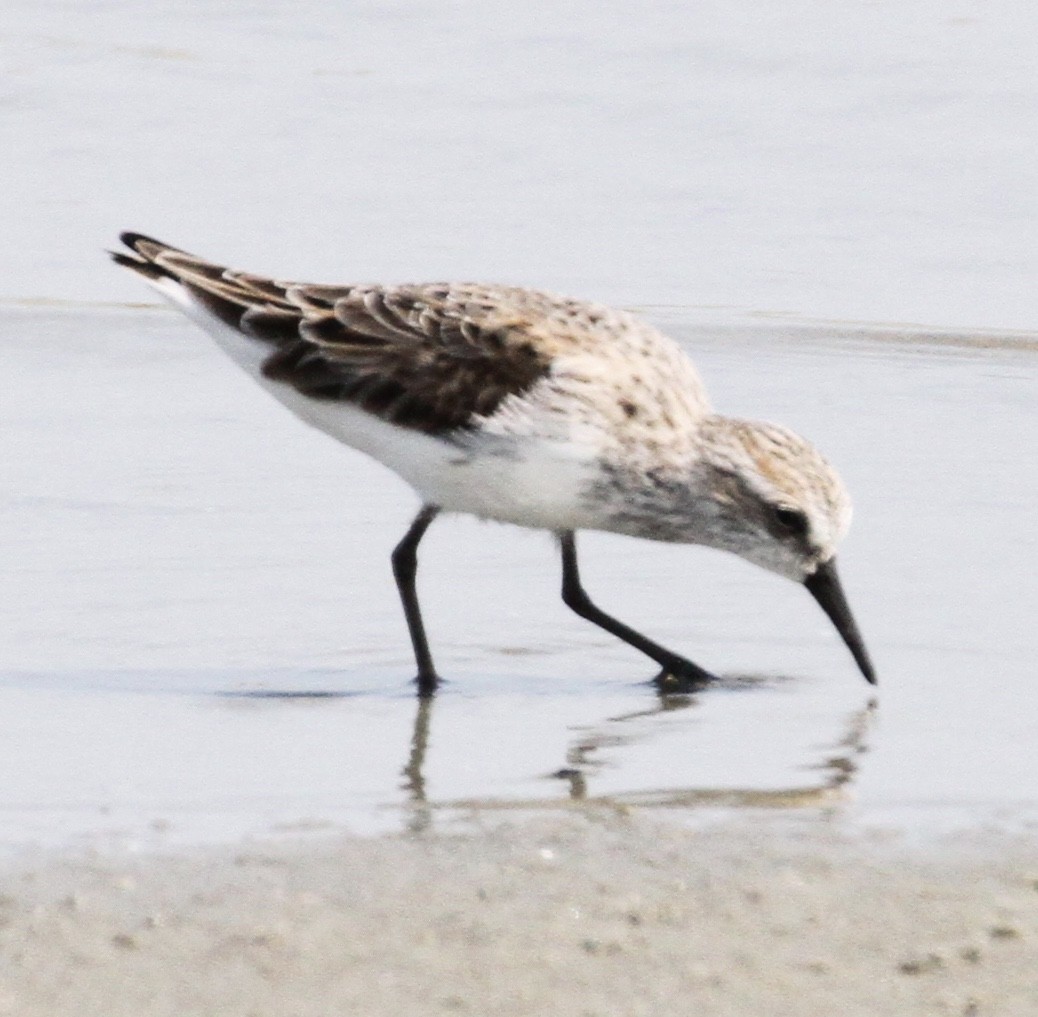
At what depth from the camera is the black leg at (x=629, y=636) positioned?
6301mm

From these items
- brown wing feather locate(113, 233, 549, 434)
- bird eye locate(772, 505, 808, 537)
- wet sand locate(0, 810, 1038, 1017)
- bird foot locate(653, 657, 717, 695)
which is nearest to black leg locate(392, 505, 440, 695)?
brown wing feather locate(113, 233, 549, 434)

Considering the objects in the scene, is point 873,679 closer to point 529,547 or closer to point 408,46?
point 529,547

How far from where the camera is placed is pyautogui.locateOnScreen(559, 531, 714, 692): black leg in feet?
20.7

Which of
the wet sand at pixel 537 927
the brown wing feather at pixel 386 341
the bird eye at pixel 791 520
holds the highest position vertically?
the brown wing feather at pixel 386 341

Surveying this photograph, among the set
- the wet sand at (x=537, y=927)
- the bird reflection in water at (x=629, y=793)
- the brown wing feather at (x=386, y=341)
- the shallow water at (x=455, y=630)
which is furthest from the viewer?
the brown wing feather at (x=386, y=341)

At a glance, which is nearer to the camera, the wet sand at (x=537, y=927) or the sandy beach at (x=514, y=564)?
the wet sand at (x=537, y=927)

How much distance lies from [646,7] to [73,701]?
9337mm

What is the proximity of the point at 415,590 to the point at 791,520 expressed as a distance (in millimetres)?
1134

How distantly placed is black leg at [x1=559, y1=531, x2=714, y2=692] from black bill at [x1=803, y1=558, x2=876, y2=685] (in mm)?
383

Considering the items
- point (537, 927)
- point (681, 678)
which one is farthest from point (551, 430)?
point (537, 927)

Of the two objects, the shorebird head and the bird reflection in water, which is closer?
the bird reflection in water

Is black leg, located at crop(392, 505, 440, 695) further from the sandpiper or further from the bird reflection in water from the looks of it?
the bird reflection in water

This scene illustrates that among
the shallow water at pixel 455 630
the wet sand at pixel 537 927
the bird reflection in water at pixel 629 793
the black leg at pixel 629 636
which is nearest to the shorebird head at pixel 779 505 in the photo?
the shallow water at pixel 455 630

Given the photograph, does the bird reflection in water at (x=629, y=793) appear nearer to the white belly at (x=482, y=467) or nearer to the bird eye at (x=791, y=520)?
the bird eye at (x=791, y=520)
